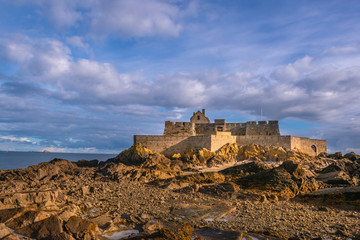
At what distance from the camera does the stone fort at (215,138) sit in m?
29.0

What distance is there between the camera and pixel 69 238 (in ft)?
22.1

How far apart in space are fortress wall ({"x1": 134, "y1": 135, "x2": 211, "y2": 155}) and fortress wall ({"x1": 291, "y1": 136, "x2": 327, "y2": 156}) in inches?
466

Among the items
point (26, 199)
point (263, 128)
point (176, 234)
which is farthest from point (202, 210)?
point (263, 128)

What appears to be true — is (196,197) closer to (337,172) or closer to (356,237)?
Answer: (356,237)

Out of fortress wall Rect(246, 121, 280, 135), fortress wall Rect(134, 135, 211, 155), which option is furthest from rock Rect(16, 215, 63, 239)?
fortress wall Rect(246, 121, 280, 135)

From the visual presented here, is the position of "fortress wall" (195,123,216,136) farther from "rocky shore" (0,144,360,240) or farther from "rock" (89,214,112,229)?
"rock" (89,214,112,229)

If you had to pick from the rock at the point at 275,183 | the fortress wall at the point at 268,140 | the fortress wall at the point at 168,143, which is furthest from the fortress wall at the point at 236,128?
Answer: the rock at the point at 275,183

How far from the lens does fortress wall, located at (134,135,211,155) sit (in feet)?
95.0

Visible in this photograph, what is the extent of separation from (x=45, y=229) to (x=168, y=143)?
2194cm

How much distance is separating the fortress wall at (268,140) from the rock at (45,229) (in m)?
26.3

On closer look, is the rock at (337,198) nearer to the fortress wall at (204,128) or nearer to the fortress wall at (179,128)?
the fortress wall at (179,128)

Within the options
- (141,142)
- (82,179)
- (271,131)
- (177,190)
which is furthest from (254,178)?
(271,131)

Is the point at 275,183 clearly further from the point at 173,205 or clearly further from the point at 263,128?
the point at 263,128

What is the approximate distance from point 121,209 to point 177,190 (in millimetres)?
5154
